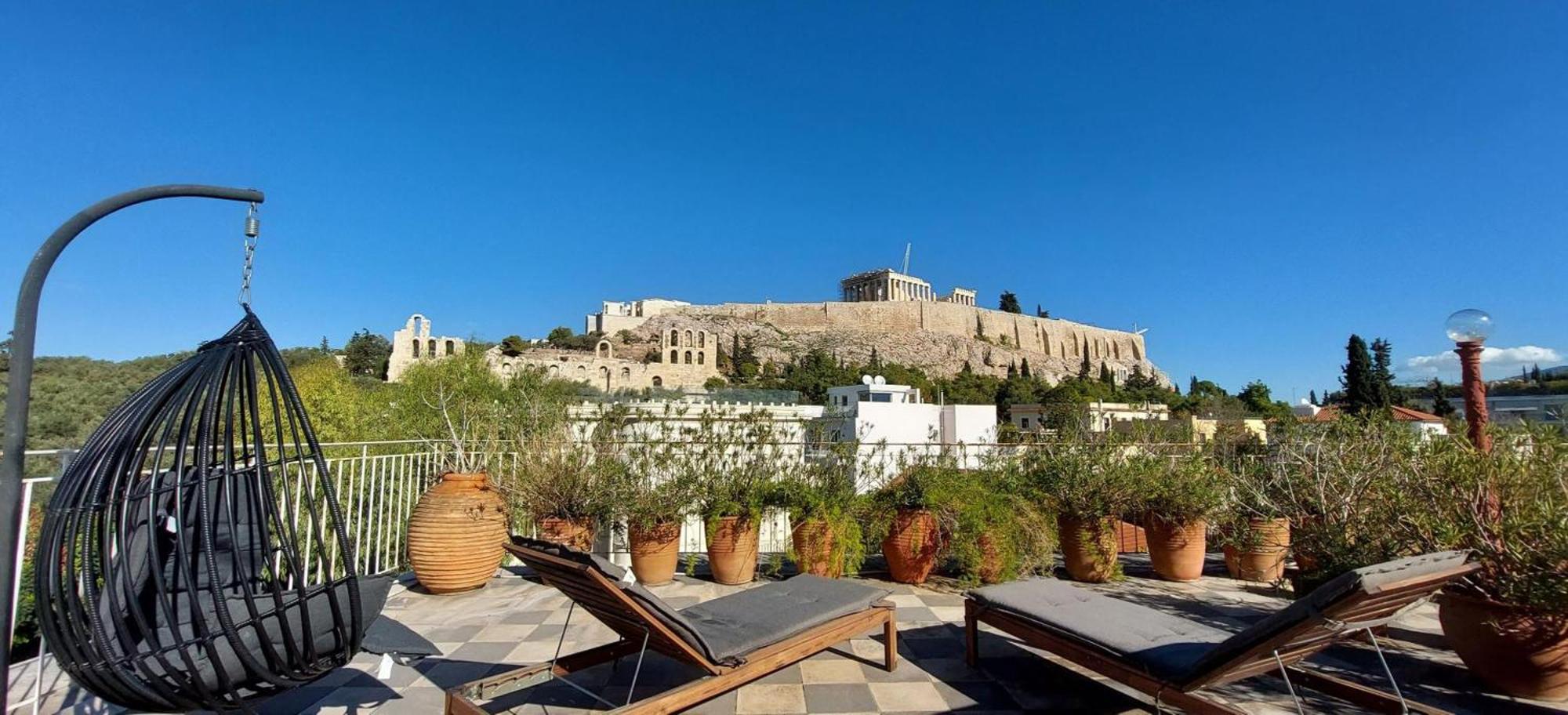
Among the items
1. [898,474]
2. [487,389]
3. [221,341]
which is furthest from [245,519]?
[487,389]

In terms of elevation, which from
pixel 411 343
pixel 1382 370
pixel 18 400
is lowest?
pixel 18 400

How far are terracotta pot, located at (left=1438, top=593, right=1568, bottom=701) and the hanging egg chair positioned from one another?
12.4 feet

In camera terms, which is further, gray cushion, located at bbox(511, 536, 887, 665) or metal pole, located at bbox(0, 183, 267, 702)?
gray cushion, located at bbox(511, 536, 887, 665)

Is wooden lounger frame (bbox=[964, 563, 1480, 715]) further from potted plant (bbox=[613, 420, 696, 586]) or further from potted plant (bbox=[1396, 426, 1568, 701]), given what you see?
potted plant (bbox=[613, 420, 696, 586])

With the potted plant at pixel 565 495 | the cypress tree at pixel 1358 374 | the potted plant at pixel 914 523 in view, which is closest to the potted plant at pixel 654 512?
the potted plant at pixel 565 495

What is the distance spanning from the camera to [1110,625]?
7.72 feet

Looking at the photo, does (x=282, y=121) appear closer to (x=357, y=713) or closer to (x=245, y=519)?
(x=245, y=519)

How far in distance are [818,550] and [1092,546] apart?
1.68 m

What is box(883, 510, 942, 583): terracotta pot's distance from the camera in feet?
13.3

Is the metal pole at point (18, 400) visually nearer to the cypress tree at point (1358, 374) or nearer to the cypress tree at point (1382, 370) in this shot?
the cypress tree at point (1382, 370)

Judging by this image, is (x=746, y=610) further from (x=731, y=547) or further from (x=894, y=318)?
(x=894, y=318)

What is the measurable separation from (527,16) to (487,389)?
10.2 m

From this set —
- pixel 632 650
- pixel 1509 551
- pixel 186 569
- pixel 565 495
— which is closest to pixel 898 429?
pixel 565 495

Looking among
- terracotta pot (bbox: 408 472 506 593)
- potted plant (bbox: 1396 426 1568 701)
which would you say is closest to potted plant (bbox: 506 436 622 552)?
terracotta pot (bbox: 408 472 506 593)
